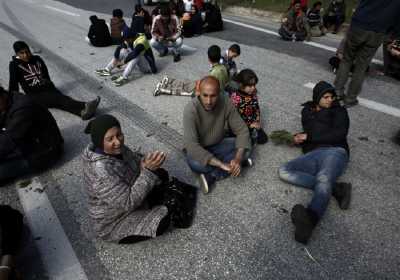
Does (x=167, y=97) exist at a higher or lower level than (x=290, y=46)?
lower

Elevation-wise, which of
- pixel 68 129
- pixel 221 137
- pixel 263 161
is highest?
pixel 221 137

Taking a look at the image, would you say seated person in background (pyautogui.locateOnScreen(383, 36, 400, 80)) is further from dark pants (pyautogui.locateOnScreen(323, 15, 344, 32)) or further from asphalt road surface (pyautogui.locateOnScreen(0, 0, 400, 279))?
dark pants (pyautogui.locateOnScreen(323, 15, 344, 32))

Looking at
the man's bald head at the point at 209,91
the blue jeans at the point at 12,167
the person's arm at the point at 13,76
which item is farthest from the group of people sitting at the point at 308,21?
the blue jeans at the point at 12,167

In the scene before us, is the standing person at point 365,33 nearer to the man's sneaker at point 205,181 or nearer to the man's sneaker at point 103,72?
the man's sneaker at point 205,181

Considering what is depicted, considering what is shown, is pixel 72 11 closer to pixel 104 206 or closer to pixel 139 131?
pixel 139 131

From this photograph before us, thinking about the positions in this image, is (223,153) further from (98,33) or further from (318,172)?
(98,33)

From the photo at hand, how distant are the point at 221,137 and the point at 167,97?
2.73 meters

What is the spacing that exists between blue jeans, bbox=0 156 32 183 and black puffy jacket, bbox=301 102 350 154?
3.62m

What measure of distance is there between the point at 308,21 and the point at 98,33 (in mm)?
6907

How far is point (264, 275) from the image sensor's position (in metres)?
2.65

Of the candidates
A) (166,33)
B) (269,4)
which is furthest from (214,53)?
(269,4)

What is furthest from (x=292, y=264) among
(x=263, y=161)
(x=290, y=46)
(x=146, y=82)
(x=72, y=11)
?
(x=72, y=11)

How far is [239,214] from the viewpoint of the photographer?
10.8 feet

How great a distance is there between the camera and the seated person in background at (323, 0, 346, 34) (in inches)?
395
